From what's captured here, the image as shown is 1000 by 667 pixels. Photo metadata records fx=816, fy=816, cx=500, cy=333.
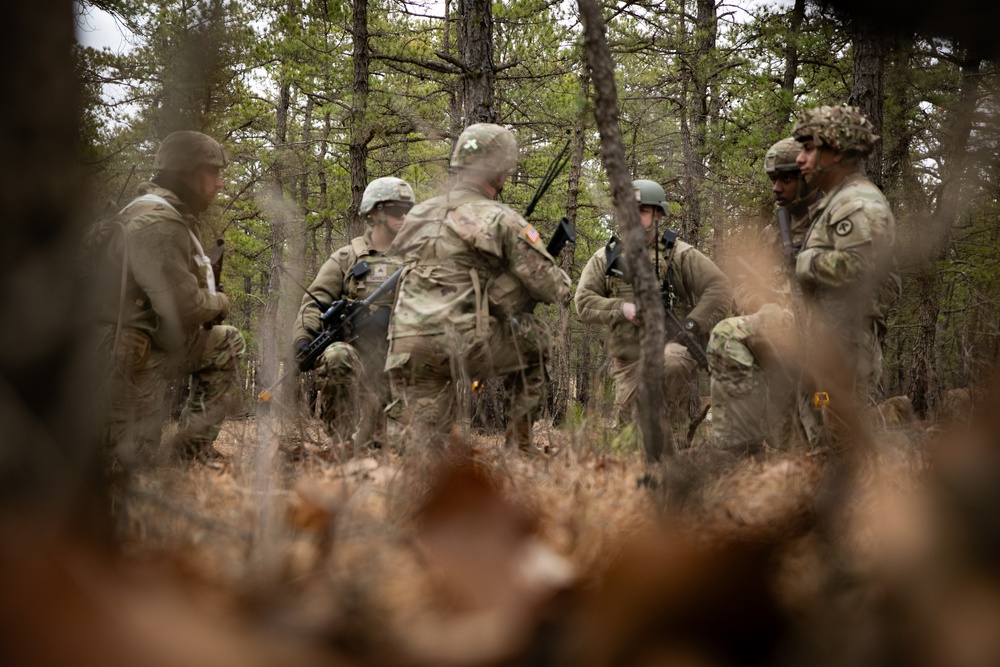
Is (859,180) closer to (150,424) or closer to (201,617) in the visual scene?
(150,424)

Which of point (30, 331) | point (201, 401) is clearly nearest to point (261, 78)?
point (201, 401)

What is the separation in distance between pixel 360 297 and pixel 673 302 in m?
2.83

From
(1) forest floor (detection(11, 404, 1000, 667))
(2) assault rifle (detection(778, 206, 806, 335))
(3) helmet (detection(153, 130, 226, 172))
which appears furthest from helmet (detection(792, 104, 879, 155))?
(1) forest floor (detection(11, 404, 1000, 667))

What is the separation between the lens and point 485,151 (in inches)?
216

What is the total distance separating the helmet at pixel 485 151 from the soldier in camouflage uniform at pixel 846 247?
1858 mm

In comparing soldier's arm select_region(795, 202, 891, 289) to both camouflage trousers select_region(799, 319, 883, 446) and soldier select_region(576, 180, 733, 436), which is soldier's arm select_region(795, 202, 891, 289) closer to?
camouflage trousers select_region(799, 319, 883, 446)

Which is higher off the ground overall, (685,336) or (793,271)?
(793,271)

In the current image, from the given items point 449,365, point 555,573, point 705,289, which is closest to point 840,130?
point 705,289

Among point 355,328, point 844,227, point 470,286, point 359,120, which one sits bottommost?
point 355,328

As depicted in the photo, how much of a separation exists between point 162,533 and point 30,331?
0.86 ft

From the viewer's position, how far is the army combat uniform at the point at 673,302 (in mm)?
6926

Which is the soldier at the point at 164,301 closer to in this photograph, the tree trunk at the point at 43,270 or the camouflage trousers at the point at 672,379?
the tree trunk at the point at 43,270

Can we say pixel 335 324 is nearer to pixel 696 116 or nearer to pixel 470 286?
A: pixel 470 286

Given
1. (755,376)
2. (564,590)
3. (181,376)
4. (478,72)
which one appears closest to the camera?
(564,590)
